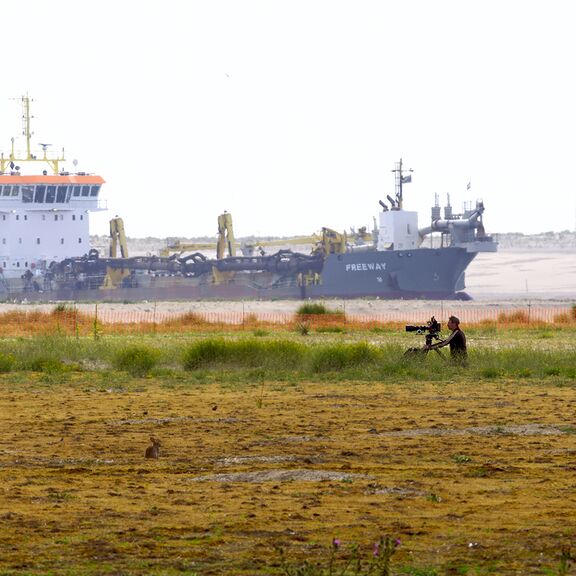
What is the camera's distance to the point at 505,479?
10.8 m

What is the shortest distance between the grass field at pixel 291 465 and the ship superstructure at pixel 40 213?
57.1 m

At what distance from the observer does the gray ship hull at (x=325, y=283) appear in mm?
73188

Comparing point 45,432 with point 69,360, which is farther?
point 69,360

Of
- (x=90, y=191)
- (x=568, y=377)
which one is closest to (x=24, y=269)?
(x=90, y=191)

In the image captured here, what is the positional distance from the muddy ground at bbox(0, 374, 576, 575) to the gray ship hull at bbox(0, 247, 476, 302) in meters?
55.3

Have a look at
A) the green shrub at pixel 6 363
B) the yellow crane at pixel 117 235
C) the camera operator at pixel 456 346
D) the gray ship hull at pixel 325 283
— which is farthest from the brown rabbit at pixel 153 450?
the yellow crane at pixel 117 235

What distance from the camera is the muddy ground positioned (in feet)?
27.1

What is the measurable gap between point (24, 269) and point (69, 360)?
5808 cm

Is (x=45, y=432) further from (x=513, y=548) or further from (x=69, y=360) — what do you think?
(x=69, y=360)

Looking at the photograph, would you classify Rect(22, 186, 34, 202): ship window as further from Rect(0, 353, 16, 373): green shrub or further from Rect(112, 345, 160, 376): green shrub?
Rect(112, 345, 160, 376): green shrub

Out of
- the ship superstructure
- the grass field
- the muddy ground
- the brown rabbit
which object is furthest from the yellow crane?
the brown rabbit

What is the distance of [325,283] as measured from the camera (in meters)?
76.6

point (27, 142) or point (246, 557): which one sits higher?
point (27, 142)

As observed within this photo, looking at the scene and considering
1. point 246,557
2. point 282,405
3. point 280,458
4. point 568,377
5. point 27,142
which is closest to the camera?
point 246,557
